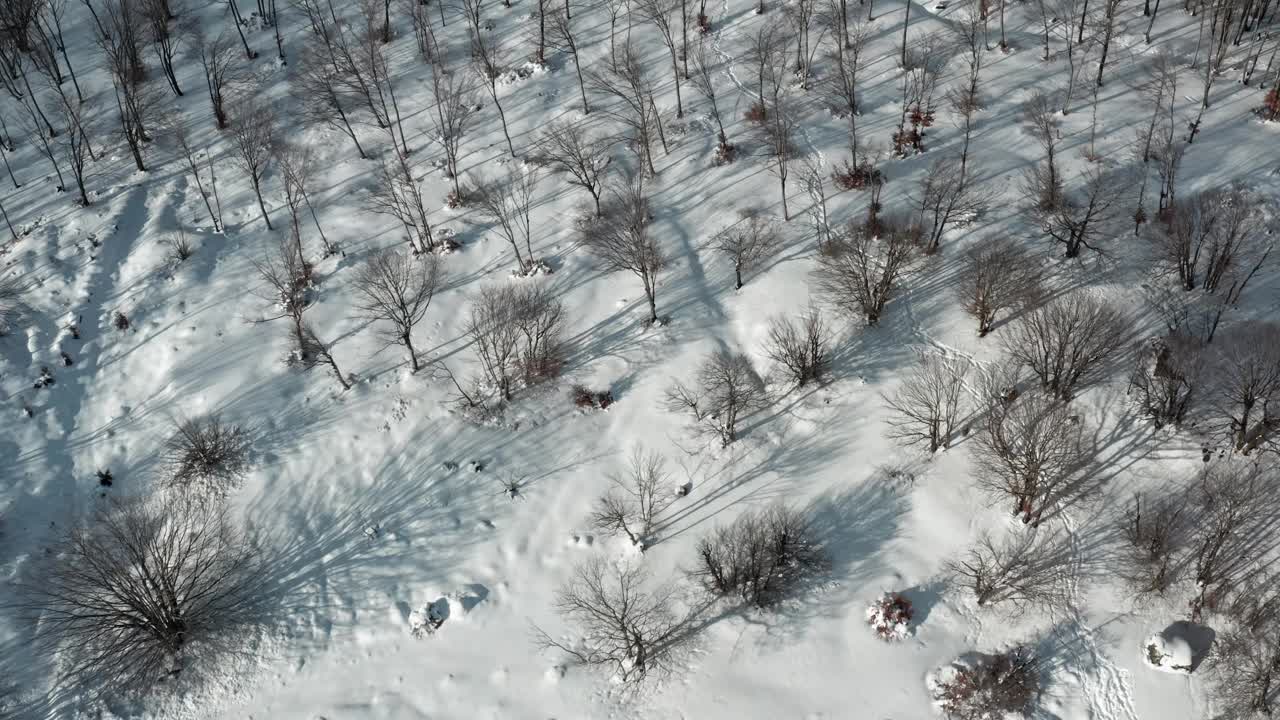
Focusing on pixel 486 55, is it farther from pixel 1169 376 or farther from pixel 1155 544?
pixel 1155 544

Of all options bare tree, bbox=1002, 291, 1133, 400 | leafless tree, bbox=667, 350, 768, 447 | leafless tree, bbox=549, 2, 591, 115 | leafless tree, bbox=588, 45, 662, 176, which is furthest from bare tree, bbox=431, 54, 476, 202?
bare tree, bbox=1002, 291, 1133, 400

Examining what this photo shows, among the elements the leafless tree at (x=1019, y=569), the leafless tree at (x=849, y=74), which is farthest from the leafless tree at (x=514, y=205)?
the leafless tree at (x=1019, y=569)

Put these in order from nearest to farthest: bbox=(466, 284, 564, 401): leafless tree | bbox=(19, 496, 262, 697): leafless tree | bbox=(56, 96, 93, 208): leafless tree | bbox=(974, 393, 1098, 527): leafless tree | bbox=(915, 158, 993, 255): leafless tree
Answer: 1. bbox=(974, 393, 1098, 527): leafless tree
2. bbox=(19, 496, 262, 697): leafless tree
3. bbox=(466, 284, 564, 401): leafless tree
4. bbox=(915, 158, 993, 255): leafless tree
5. bbox=(56, 96, 93, 208): leafless tree

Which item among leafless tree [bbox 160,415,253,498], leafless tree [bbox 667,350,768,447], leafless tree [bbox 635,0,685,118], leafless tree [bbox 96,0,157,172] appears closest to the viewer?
leafless tree [bbox 667,350,768,447]

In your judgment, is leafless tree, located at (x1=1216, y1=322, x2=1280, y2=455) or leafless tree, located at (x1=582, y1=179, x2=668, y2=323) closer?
leafless tree, located at (x1=1216, y1=322, x2=1280, y2=455)

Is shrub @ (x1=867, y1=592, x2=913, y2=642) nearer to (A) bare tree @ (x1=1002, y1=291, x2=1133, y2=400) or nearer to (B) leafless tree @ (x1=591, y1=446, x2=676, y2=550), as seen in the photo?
(B) leafless tree @ (x1=591, y1=446, x2=676, y2=550)

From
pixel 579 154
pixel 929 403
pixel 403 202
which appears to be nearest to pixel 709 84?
pixel 579 154

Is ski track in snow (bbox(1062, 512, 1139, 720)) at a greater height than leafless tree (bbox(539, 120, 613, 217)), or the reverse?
leafless tree (bbox(539, 120, 613, 217))

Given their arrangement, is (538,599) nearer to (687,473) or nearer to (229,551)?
(687,473)
